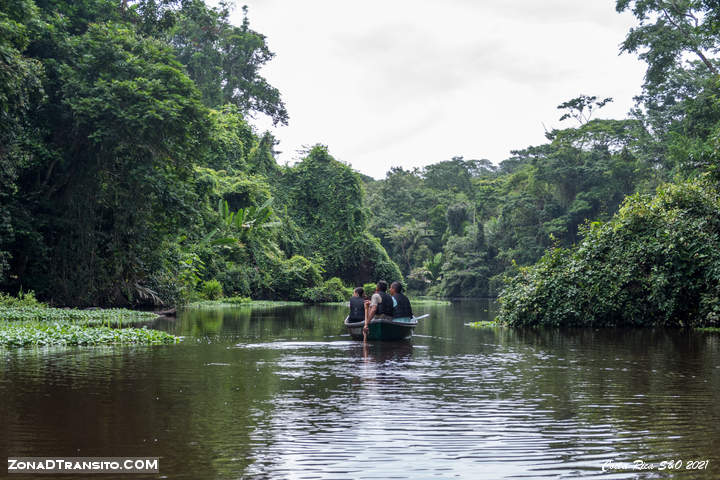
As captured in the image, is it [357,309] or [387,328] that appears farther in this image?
[357,309]

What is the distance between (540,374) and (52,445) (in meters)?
6.19

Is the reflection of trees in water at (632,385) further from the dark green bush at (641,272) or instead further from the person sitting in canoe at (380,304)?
the person sitting in canoe at (380,304)

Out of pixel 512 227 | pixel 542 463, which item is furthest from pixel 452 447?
pixel 512 227

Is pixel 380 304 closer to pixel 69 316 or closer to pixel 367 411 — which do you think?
pixel 367 411

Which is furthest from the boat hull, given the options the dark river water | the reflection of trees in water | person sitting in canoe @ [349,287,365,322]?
the dark river water

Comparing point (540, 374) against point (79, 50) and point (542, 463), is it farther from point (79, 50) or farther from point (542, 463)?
point (79, 50)

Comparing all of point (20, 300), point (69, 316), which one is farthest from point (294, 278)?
point (69, 316)

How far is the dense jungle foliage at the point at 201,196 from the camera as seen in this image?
58.5 feet

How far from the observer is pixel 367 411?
6438mm

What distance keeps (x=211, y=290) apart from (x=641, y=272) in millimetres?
22489

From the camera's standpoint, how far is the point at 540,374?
9109mm

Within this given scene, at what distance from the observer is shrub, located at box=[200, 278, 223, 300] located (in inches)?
1352

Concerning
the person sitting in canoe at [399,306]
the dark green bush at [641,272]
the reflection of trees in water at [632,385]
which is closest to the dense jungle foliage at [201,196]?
the dark green bush at [641,272]

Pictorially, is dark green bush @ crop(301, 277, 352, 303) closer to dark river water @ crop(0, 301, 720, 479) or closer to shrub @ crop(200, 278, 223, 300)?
shrub @ crop(200, 278, 223, 300)
